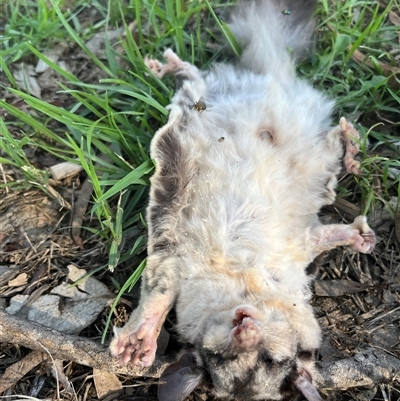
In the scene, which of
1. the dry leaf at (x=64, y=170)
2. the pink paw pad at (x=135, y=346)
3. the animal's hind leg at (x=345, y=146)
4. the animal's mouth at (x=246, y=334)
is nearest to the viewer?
the animal's mouth at (x=246, y=334)

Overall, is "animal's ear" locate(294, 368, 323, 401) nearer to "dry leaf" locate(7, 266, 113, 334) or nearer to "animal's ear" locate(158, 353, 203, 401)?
"animal's ear" locate(158, 353, 203, 401)

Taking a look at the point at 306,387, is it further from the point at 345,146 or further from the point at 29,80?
the point at 29,80

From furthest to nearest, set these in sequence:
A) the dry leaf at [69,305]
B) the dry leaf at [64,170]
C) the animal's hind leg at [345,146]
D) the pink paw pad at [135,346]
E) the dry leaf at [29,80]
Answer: the dry leaf at [29,80], the dry leaf at [64,170], the animal's hind leg at [345,146], the dry leaf at [69,305], the pink paw pad at [135,346]

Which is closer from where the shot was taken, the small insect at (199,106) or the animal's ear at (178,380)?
the animal's ear at (178,380)

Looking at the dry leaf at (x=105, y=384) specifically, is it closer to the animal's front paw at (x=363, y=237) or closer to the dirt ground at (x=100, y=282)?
the dirt ground at (x=100, y=282)

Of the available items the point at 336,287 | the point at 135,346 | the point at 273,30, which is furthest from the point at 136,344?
the point at 273,30

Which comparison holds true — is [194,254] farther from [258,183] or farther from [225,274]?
[258,183]

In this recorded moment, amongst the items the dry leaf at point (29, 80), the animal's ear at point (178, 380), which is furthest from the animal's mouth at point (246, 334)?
the dry leaf at point (29, 80)
